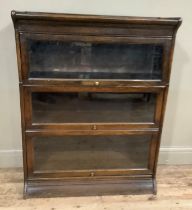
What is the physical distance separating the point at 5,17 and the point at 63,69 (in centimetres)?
57

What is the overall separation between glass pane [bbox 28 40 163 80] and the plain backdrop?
39 cm

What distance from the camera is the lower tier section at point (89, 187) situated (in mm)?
1882

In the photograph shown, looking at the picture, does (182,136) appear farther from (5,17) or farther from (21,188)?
(5,17)

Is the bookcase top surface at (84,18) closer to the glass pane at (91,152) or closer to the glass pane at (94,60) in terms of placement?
the glass pane at (94,60)

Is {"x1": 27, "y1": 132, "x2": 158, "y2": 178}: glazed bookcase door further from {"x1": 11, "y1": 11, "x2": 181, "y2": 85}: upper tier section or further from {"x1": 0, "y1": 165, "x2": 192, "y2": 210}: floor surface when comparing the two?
{"x1": 11, "y1": 11, "x2": 181, "y2": 85}: upper tier section

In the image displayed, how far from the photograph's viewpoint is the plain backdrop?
1852mm

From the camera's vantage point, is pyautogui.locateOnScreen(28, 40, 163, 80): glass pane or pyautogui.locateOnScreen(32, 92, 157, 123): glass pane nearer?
pyautogui.locateOnScreen(28, 40, 163, 80): glass pane

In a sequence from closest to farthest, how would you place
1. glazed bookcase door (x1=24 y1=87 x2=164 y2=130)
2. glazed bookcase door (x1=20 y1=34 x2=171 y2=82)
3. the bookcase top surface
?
1. the bookcase top surface
2. glazed bookcase door (x1=20 y1=34 x2=171 y2=82)
3. glazed bookcase door (x1=24 y1=87 x2=164 y2=130)

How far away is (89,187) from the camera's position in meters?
1.92

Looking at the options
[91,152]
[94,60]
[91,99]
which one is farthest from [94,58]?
[91,152]

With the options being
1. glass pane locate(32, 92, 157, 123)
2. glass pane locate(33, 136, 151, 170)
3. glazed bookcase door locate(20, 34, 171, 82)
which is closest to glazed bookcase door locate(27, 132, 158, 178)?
glass pane locate(33, 136, 151, 170)

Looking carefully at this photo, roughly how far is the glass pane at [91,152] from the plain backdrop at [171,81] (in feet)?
1.34

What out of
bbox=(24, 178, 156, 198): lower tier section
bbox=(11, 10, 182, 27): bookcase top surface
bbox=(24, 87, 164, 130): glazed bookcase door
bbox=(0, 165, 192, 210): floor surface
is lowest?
bbox=(0, 165, 192, 210): floor surface

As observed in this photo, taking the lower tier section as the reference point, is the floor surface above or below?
below
